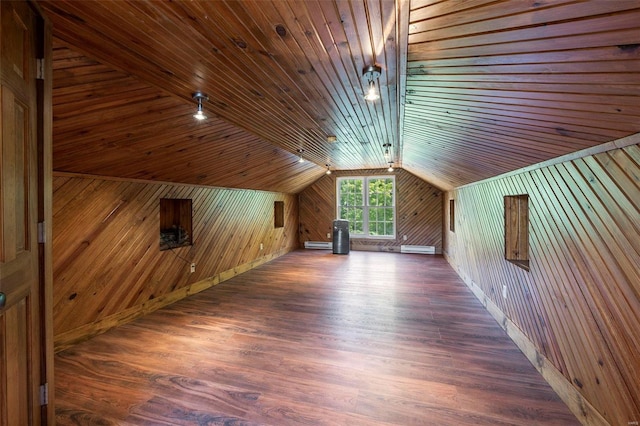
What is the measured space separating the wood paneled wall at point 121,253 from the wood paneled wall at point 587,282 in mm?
4387

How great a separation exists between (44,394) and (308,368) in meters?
1.74

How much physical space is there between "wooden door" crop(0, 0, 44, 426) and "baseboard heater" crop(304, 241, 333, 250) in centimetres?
785

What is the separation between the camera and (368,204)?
8.84 m

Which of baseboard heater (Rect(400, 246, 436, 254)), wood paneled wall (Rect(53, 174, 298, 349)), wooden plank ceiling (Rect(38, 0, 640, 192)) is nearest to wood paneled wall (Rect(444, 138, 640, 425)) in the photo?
wooden plank ceiling (Rect(38, 0, 640, 192))

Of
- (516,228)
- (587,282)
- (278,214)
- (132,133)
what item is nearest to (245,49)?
(132,133)

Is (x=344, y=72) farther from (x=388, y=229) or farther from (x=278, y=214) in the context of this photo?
(x=388, y=229)

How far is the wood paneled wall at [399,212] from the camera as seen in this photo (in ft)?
26.9

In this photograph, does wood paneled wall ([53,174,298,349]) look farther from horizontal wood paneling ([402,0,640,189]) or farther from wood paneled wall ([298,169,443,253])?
wood paneled wall ([298,169,443,253])

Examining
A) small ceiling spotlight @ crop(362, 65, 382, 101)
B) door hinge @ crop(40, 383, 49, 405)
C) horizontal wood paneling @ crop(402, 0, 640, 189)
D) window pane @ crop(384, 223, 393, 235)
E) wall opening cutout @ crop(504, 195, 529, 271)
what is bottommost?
door hinge @ crop(40, 383, 49, 405)

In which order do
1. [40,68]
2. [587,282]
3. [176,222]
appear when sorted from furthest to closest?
[176,222], [587,282], [40,68]

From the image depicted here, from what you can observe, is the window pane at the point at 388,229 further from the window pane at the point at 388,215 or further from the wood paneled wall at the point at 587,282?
the wood paneled wall at the point at 587,282

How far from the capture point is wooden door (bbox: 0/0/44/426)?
42.8 inches

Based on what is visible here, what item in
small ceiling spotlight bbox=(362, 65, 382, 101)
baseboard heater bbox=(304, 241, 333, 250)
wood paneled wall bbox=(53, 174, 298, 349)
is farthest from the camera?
baseboard heater bbox=(304, 241, 333, 250)

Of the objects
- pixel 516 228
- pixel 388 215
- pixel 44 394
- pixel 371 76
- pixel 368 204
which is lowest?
pixel 44 394
